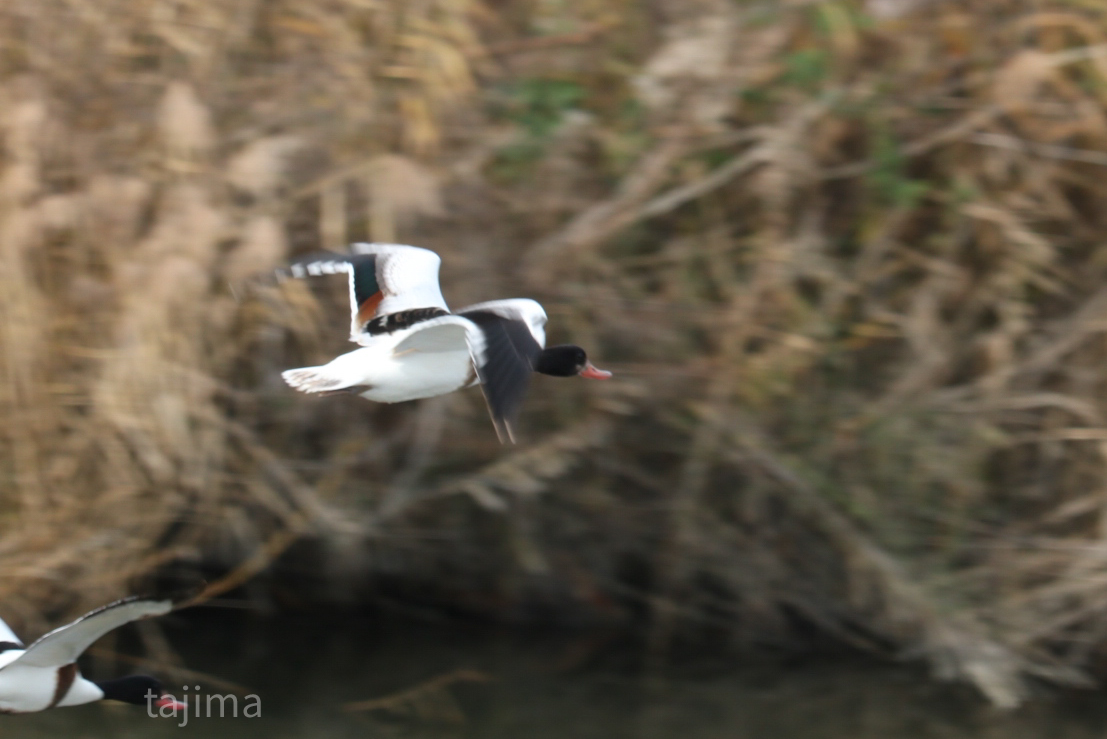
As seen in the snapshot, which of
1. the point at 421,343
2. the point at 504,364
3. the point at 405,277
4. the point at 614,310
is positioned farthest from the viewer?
the point at 614,310

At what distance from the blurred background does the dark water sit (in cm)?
6

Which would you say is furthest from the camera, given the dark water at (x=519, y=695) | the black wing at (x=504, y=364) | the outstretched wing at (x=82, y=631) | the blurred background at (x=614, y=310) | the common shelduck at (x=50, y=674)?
the dark water at (x=519, y=695)

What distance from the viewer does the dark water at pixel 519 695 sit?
459 cm

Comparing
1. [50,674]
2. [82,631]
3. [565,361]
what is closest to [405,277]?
[565,361]

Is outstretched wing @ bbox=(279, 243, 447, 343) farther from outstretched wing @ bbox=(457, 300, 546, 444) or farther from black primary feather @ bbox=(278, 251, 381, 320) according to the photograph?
outstretched wing @ bbox=(457, 300, 546, 444)

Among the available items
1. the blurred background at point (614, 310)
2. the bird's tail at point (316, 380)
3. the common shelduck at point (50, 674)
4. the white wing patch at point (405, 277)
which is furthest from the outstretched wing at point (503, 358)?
the blurred background at point (614, 310)

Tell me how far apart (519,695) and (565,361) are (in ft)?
6.42

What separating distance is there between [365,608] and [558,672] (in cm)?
86

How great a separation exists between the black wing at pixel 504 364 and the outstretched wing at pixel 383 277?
691 mm

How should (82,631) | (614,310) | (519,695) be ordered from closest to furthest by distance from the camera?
(82,631), (614,310), (519,695)

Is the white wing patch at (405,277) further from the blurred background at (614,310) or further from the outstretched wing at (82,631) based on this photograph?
the outstretched wing at (82,631)

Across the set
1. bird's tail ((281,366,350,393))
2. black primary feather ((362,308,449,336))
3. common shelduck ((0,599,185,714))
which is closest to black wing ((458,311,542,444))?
black primary feather ((362,308,449,336))

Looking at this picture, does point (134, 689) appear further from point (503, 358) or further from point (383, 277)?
point (503, 358)

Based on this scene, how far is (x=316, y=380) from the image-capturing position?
321 cm
